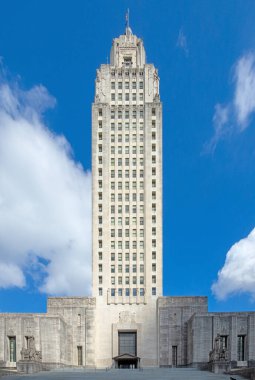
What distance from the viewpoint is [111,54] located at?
89500 mm

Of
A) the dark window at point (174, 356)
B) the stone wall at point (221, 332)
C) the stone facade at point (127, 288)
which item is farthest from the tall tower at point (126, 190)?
the stone wall at point (221, 332)

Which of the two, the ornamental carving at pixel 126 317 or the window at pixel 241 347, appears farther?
the ornamental carving at pixel 126 317

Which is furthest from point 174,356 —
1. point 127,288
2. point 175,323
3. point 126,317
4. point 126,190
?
point 126,190

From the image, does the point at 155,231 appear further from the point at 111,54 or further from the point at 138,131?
the point at 111,54

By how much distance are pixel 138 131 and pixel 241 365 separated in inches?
1364

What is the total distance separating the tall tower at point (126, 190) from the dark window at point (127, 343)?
1.34m

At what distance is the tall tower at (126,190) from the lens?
255 feet

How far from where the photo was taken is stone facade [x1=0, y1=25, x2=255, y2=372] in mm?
69438

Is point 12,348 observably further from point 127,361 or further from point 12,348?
point 127,361

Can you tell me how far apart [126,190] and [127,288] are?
1356cm

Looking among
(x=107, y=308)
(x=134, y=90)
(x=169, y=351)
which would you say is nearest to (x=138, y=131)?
(x=134, y=90)

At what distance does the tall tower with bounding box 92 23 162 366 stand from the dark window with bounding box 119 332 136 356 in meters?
1.34

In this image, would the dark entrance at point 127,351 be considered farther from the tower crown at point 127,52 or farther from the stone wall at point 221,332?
the tower crown at point 127,52

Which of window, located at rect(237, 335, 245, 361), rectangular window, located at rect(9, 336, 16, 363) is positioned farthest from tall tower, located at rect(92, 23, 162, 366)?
window, located at rect(237, 335, 245, 361)
